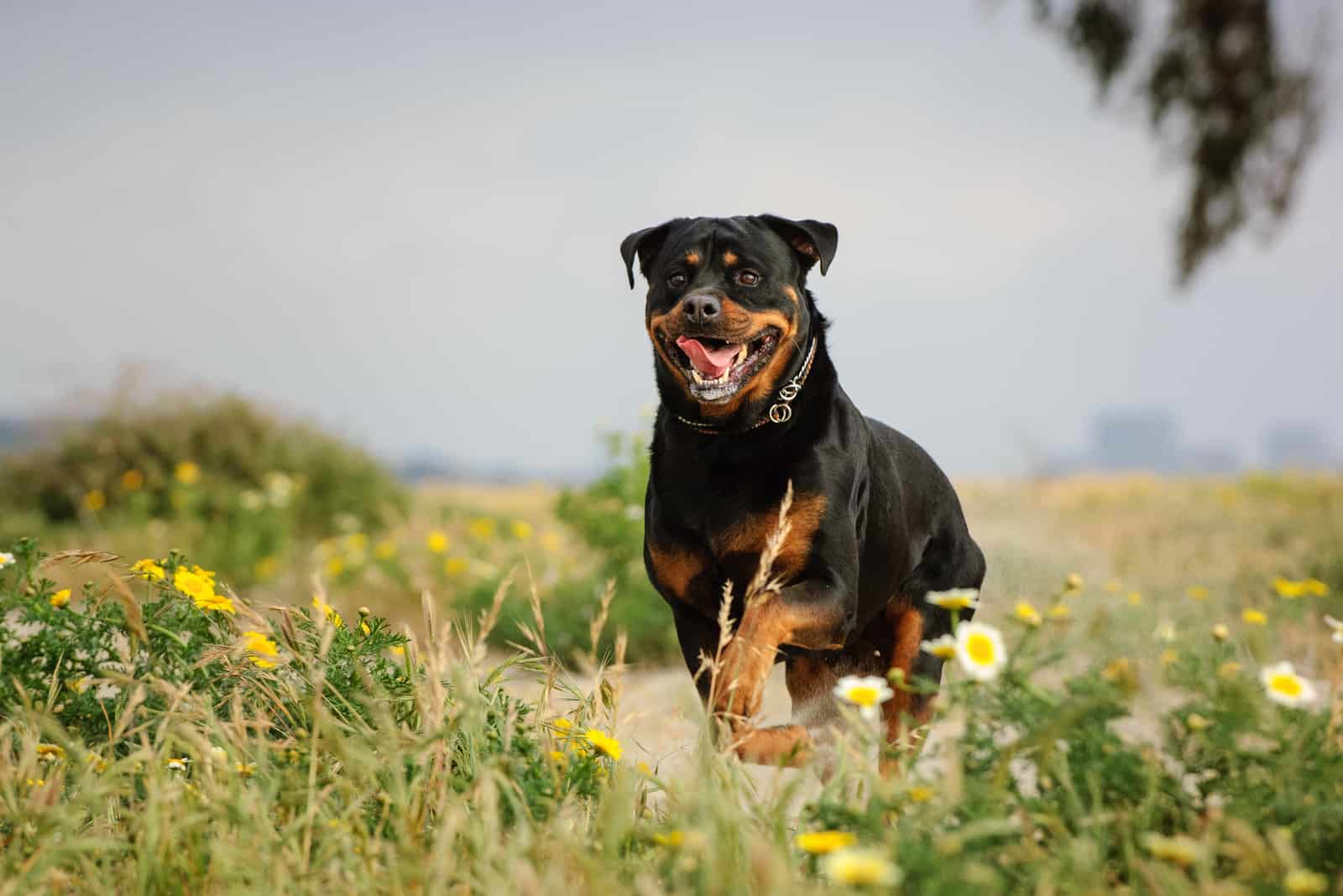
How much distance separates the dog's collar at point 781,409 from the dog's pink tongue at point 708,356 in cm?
15

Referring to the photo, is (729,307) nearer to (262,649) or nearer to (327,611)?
(327,611)

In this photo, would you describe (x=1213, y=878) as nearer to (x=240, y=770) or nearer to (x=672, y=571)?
(x=672, y=571)

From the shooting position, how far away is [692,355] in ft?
11.0

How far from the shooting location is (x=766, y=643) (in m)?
2.85

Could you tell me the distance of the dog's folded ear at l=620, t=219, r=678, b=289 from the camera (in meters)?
3.61

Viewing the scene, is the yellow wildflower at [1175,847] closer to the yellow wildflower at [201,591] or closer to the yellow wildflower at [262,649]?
the yellow wildflower at [262,649]

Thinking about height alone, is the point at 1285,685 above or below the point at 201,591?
above

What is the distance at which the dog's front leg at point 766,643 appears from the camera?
2754 millimetres

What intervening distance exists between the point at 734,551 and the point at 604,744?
75 centimetres

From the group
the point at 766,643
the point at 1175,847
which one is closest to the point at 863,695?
the point at 1175,847

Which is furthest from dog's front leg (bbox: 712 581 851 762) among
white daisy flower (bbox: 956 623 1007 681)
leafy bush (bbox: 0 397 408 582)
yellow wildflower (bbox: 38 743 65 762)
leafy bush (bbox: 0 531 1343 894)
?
leafy bush (bbox: 0 397 408 582)

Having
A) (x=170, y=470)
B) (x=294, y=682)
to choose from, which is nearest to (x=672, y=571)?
(x=294, y=682)

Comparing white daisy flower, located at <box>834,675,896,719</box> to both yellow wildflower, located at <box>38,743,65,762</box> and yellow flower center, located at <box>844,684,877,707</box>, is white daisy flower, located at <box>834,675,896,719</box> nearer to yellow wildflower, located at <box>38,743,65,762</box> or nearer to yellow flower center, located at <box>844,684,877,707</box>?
yellow flower center, located at <box>844,684,877,707</box>

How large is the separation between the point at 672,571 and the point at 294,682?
1.01 metres
